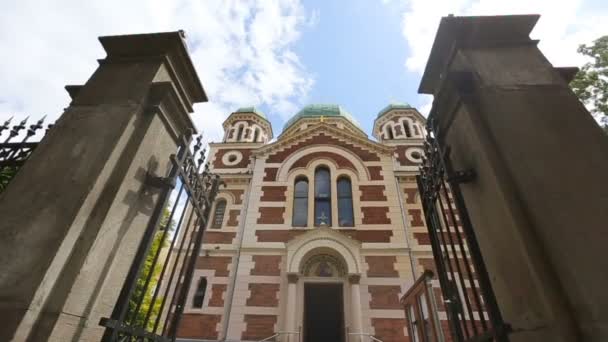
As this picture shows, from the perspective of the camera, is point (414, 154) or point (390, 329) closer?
point (390, 329)

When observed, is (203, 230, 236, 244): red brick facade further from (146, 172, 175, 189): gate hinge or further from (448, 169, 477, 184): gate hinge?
(448, 169, 477, 184): gate hinge

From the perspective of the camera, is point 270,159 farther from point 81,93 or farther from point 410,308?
point 81,93

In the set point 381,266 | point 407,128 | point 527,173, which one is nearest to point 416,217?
point 381,266

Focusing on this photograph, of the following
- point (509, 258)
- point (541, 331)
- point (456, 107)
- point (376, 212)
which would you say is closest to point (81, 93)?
point (456, 107)

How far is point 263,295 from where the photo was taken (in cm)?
982

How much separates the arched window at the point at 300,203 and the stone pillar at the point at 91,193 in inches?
358

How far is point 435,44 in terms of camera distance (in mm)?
3043

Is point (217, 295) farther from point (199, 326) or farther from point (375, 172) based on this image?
point (375, 172)

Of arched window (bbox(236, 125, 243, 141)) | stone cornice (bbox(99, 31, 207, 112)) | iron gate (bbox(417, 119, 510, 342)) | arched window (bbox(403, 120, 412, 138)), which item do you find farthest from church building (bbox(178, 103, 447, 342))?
stone cornice (bbox(99, 31, 207, 112))

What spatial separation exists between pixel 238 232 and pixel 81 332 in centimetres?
997

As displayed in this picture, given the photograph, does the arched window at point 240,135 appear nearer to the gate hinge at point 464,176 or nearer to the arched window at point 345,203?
the arched window at point 345,203

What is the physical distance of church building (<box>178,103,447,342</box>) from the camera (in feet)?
30.8

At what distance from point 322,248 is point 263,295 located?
260 cm

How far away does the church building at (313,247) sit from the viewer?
30.8 ft
